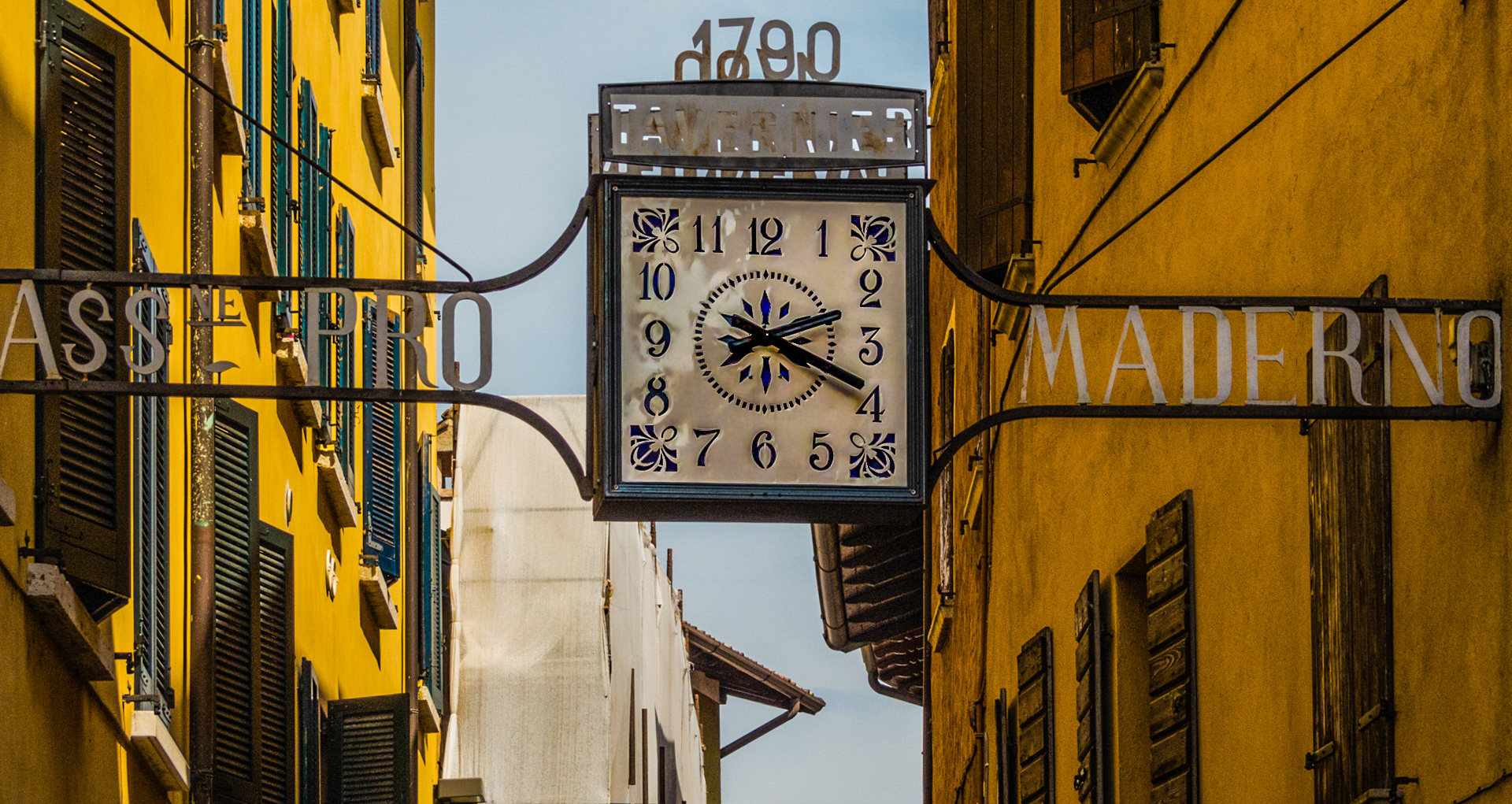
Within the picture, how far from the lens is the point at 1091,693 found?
31.7ft

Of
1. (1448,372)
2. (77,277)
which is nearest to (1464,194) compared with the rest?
(1448,372)

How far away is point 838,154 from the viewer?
7.05 meters

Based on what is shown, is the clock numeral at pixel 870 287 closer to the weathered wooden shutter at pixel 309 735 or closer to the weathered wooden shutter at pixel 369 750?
the weathered wooden shutter at pixel 309 735

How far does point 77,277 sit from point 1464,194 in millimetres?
3280

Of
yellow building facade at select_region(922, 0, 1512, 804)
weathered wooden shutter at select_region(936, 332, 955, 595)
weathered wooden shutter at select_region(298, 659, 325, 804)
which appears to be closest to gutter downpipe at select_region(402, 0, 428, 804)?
weathered wooden shutter at select_region(298, 659, 325, 804)

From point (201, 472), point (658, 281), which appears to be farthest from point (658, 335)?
point (201, 472)

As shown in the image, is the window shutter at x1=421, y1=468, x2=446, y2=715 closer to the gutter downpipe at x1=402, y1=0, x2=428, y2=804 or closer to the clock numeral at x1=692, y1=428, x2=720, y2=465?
the gutter downpipe at x1=402, y1=0, x2=428, y2=804

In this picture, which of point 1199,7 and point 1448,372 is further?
point 1199,7

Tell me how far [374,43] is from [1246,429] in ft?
35.6

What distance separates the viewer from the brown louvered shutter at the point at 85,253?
25.1 feet

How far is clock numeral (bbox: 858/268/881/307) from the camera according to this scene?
22.3ft

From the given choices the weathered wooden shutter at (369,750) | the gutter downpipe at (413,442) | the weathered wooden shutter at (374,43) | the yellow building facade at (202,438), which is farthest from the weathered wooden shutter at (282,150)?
the weathered wooden shutter at (374,43)

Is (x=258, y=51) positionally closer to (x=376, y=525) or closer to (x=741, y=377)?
(x=376, y=525)

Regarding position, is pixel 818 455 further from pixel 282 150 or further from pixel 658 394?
pixel 282 150
